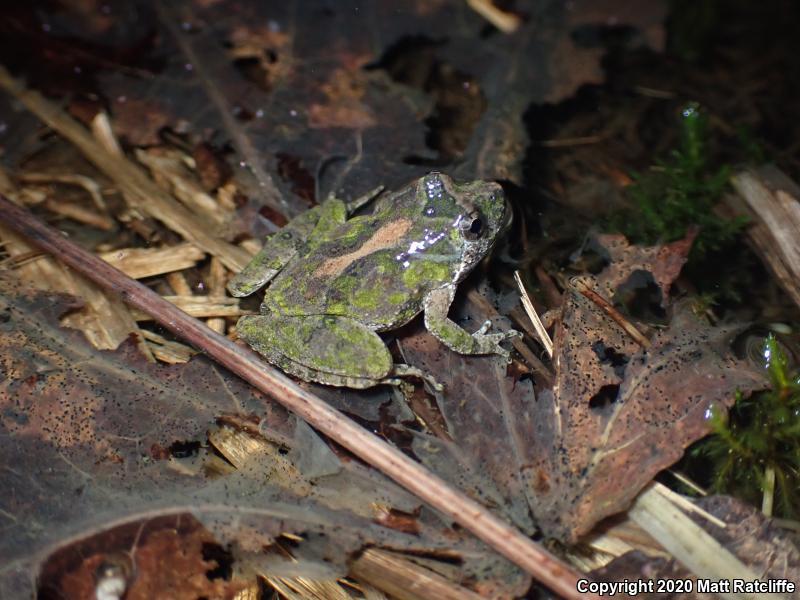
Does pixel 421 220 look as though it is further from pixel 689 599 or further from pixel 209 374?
pixel 689 599

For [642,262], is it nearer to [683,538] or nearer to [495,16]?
[683,538]

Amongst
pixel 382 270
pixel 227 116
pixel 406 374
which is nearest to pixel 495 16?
pixel 227 116

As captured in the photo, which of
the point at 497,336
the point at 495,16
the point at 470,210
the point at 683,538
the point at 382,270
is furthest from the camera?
the point at 495,16

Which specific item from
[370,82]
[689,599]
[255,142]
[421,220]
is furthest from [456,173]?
[689,599]

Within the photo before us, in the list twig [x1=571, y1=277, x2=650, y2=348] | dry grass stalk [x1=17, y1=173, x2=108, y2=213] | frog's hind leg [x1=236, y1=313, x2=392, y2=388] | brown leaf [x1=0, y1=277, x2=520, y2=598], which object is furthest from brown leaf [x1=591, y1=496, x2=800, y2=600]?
dry grass stalk [x1=17, y1=173, x2=108, y2=213]

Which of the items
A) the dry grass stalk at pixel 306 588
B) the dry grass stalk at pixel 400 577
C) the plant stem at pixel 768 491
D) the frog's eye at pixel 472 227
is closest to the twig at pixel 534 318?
the frog's eye at pixel 472 227

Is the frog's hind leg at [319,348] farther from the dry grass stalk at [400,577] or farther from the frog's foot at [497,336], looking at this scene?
the dry grass stalk at [400,577]

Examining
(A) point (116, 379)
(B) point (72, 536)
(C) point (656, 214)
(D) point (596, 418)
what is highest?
(C) point (656, 214)
